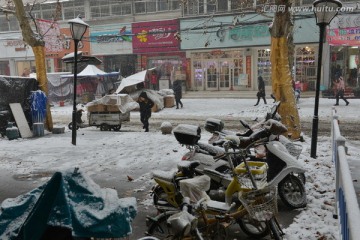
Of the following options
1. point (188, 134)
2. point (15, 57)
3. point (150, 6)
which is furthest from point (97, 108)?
point (15, 57)

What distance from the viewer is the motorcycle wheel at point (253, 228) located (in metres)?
5.07

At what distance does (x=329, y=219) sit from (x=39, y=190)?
14.4ft

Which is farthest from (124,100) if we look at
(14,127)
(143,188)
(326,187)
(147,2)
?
(147,2)

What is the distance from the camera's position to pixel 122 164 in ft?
31.4

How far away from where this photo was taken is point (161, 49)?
30.5m

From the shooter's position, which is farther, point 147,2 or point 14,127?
point 147,2

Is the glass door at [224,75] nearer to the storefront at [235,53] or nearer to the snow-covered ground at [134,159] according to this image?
the storefront at [235,53]

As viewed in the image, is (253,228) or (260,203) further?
(253,228)

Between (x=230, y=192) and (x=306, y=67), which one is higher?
(x=306, y=67)

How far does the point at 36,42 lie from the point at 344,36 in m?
19.8

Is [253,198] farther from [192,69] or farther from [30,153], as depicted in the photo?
[192,69]

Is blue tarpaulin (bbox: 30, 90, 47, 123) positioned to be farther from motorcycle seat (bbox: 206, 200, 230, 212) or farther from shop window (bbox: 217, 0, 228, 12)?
shop window (bbox: 217, 0, 228, 12)

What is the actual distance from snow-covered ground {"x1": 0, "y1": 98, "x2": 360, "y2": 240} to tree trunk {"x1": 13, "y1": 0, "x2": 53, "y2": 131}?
2.22 m

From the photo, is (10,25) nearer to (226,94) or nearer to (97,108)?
(226,94)
